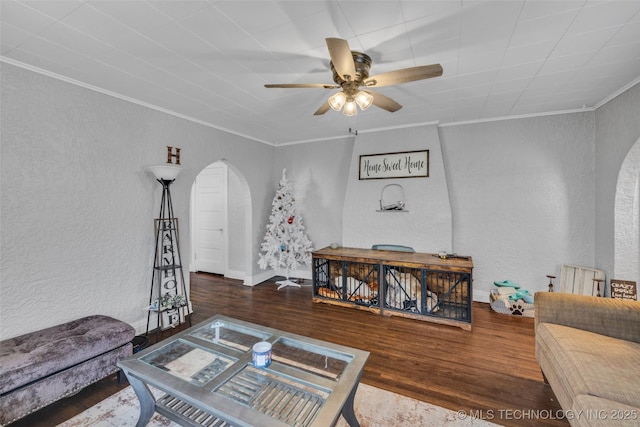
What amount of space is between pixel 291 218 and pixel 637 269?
4.48 metres

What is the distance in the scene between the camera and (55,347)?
200 cm

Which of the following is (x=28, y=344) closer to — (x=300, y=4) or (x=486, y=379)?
(x=300, y=4)

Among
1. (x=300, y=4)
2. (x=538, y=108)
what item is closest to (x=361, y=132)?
(x=538, y=108)

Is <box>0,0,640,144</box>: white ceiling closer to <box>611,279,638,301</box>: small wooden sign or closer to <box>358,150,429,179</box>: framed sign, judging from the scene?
<box>358,150,429,179</box>: framed sign

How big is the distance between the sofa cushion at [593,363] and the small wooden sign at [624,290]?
54.5 inches

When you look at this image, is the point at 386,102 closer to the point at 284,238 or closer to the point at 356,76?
the point at 356,76

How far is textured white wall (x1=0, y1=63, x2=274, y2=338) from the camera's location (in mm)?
2213

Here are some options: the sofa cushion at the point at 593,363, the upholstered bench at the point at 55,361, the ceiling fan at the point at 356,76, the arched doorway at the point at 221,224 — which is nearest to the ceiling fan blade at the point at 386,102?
the ceiling fan at the point at 356,76

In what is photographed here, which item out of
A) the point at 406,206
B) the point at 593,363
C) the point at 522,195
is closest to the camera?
the point at 593,363

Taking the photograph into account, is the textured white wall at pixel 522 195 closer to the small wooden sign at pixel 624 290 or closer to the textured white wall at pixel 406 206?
the textured white wall at pixel 406 206

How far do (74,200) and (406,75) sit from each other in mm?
3130

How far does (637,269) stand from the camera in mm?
2842

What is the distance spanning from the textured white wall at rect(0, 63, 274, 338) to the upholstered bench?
31 cm

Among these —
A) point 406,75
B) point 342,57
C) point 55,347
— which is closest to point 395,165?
point 406,75
